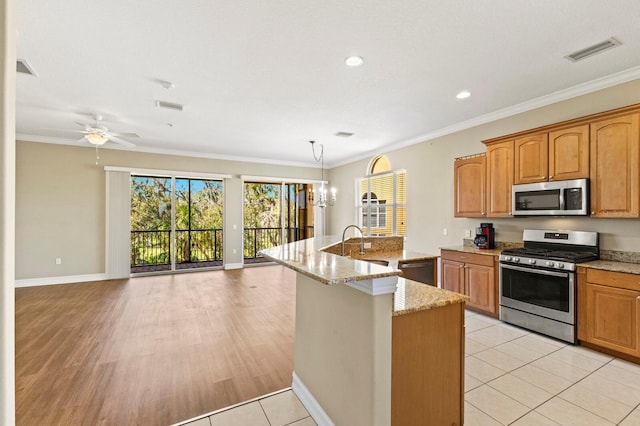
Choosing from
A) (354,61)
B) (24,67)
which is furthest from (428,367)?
(24,67)

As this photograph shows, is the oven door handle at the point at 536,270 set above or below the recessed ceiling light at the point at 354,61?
below

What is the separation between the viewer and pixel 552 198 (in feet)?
11.3

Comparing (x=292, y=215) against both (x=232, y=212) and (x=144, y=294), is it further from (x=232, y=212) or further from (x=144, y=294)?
(x=144, y=294)

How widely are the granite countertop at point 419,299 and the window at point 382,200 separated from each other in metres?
4.23

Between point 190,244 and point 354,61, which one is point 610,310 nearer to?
point 354,61

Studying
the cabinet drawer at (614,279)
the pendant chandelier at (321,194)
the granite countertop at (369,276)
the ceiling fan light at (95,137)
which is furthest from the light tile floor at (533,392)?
the ceiling fan light at (95,137)

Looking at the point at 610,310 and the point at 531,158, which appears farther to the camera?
the point at 531,158

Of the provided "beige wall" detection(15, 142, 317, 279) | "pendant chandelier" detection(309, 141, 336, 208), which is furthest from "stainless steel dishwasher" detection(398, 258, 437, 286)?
"beige wall" detection(15, 142, 317, 279)

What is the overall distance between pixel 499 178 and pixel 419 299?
10.2 ft

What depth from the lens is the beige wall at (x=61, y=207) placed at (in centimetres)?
567

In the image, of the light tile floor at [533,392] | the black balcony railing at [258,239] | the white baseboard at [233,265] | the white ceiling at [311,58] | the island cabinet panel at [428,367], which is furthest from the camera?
the black balcony railing at [258,239]

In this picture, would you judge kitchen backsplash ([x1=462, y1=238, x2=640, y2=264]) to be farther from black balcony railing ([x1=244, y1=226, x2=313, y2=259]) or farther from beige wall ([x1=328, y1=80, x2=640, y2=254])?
black balcony railing ([x1=244, y1=226, x2=313, y2=259])

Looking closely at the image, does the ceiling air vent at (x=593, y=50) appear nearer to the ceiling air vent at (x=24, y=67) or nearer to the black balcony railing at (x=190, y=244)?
the ceiling air vent at (x=24, y=67)

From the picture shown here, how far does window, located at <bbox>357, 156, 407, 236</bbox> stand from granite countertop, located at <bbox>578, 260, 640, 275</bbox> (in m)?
3.18
